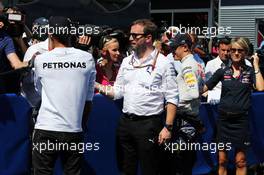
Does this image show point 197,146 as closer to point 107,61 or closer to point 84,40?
point 107,61

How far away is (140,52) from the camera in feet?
15.2

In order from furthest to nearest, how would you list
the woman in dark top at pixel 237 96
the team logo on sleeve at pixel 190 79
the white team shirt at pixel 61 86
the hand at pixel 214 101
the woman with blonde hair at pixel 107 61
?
the hand at pixel 214 101
the woman in dark top at pixel 237 96
the woman with blonde hair at pixel 107 61
the team logo on sleeve at pixel 190 79
the white team shirt at pixel 61 86

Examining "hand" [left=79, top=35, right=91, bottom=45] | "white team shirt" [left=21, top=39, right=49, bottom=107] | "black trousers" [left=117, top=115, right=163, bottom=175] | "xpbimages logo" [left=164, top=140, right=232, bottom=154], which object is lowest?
"xpbimages logo" [left=164, top=140, right=232, bottom=154]

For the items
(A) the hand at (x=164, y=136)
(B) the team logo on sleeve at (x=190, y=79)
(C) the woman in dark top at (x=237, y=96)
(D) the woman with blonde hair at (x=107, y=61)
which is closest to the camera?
(A) the hand at (x=164, y=136)

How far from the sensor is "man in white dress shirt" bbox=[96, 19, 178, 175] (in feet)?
14.8

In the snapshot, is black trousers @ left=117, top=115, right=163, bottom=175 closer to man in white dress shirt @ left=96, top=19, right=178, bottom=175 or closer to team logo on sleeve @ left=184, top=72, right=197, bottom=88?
man in white dress shirt @ left=96, top=19, right=178, bottom=175

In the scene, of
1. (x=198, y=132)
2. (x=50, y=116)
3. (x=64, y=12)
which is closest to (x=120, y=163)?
(x=198, y=132)

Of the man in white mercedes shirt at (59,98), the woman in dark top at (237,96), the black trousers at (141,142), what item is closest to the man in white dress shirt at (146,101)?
the black trousers at (141,142)

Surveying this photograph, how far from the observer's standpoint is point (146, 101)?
456 cm

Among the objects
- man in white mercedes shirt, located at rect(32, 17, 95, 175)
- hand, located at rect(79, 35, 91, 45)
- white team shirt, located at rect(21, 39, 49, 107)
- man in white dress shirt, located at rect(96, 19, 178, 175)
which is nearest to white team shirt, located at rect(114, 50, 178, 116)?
man in white dress shirt, located at rect(96, 19, 178, 175)

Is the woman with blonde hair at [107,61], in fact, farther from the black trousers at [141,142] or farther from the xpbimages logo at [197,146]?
the xpbimages logo at [197,146]

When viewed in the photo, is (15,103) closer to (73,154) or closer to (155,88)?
(73,154)

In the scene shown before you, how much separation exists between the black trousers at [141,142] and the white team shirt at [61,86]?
70cm

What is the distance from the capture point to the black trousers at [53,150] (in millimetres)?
3998
